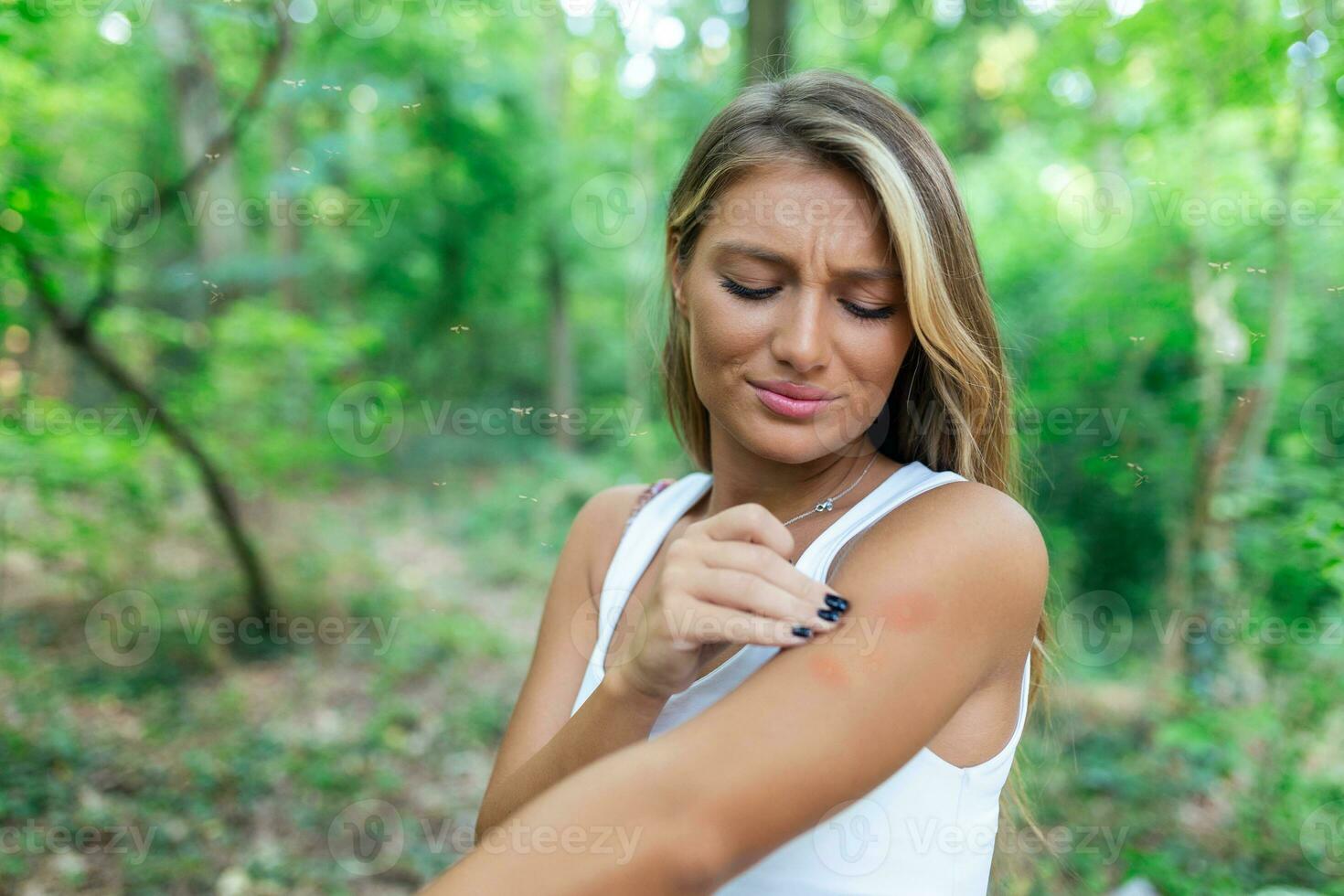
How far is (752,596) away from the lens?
3.95ft

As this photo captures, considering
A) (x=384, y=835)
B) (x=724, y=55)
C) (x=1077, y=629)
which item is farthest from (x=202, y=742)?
(x=724, y=55)

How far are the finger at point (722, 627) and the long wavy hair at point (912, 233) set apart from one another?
0.58 meters

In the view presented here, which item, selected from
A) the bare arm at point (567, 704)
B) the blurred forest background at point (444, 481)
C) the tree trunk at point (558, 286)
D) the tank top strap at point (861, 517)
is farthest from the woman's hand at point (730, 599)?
the tree trunk at point (558, 286)

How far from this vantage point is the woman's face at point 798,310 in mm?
1471

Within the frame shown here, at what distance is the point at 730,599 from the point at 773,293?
56cm

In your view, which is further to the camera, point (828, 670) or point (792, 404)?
point (792, 404)

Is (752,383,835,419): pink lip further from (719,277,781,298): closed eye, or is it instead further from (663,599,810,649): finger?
(663,599,810,649): finger

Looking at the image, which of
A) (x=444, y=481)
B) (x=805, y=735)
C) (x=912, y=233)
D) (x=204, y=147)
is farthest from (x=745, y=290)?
(x=204, y=147)

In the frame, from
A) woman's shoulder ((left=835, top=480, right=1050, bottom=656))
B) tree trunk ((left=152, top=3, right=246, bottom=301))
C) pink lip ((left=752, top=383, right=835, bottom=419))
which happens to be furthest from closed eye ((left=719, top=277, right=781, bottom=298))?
tree trunk ((left=152, top=3, right=246, bottom=301))

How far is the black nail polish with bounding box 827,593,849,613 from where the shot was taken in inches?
48.8

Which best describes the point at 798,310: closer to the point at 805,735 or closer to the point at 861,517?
the point at 861,517

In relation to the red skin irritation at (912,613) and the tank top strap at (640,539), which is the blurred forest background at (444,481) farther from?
the red skin irritation at (912,613)

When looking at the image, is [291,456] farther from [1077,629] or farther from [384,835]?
[1077,629]

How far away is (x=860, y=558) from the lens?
1.33m
